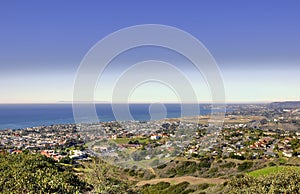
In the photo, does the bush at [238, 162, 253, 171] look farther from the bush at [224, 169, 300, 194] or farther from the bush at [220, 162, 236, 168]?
the bush at [224, 169, 300, 194]

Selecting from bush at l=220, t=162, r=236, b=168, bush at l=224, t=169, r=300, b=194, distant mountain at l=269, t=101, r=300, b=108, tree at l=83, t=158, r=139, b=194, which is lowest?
bush at l=220, t=162, r=236, b=168

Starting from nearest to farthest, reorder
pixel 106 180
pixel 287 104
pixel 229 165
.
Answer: pixel 106 180 → pixel 229 165 → pixel 287 104

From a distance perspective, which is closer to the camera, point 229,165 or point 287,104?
point 229,165

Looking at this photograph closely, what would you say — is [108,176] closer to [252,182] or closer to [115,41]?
[252,182]

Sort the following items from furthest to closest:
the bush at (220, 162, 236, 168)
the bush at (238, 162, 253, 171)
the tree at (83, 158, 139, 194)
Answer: the bush at (220, 162, 236, 168) → the bush at (238, 162, 253, 171) → the tree at (83, 158, 139, 194)

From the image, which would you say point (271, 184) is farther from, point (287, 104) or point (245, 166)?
point (287, 104)

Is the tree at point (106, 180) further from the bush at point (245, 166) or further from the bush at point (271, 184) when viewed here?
the bush at point (245, 166)

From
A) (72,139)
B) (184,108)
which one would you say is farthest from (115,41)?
(72,139)

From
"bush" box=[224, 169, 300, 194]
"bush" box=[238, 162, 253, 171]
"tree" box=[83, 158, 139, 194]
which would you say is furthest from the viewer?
"bush" box=[238, 162, 253, 171]

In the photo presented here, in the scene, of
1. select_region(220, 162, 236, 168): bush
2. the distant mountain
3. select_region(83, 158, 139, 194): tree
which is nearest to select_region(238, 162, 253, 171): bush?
select_region(220, 162, 236, 168): bush

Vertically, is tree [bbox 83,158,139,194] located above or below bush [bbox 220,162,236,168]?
above

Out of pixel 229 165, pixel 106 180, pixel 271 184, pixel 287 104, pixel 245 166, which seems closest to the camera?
pixel 271 184

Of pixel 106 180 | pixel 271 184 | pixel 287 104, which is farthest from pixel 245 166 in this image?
pixel 287 104
